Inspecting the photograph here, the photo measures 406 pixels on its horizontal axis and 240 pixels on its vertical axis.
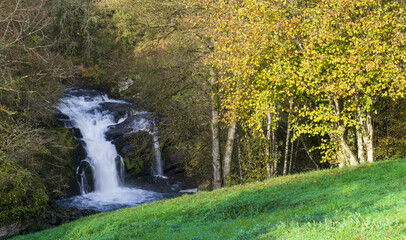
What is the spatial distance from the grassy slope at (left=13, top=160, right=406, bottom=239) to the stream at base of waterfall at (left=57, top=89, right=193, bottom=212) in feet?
30.2

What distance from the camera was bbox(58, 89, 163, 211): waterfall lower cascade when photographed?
22.5m

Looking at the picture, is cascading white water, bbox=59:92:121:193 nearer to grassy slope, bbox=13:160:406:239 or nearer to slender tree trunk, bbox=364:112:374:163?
grassy slope, bbox=13:160:406:239

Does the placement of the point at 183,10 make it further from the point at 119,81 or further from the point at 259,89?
the point at 119,81

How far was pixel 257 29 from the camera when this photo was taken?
1252 cm

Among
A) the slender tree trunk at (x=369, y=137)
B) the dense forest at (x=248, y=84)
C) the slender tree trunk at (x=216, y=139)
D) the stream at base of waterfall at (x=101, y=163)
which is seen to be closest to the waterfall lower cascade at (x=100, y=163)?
the stream at base of waterfall at (x=101, y=163)

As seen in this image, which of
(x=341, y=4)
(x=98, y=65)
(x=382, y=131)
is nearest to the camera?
(x=341, y=4)

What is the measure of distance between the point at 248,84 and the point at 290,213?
632 centimetres

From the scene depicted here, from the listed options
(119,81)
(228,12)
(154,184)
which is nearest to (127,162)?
(154,184)

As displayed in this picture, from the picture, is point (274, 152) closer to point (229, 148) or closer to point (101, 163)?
point (229, 148)

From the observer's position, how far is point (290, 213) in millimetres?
8477

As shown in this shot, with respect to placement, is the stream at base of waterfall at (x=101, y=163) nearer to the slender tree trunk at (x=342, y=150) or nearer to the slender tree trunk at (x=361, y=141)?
the slender tree trunk at (x=342, y=150)

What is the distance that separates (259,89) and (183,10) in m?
5.93

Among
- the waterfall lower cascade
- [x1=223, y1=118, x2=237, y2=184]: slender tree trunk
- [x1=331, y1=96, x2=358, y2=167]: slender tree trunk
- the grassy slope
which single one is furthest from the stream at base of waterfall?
[x1=331, y1=96, x2=358, y2=167]: slender tree trunk

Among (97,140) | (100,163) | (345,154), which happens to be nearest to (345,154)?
(345,154)
